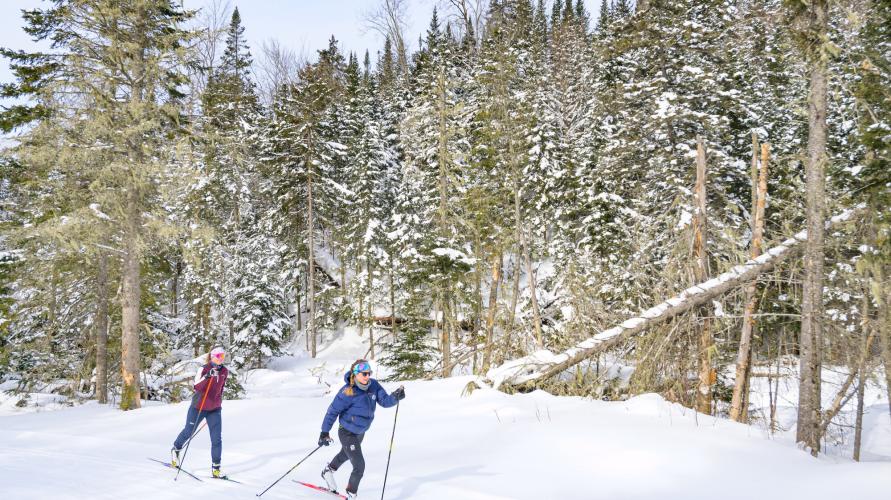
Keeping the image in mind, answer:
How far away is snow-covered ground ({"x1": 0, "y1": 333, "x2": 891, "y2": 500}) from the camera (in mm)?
6270

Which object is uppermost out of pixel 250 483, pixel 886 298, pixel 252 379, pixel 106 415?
pixel 886 298

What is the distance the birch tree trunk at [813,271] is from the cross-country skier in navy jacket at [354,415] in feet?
22.1

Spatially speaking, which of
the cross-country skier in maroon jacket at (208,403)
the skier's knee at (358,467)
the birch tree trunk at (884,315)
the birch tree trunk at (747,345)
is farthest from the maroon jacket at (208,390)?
the birch tree trunk at (747,345)

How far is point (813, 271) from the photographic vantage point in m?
8.16

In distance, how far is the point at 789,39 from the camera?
328 inches

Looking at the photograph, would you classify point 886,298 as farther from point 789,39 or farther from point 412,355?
point 412,355

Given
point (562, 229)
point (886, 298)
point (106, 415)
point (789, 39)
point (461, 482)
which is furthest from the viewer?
point (562, 229)

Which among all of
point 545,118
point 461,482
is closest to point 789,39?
point 461,482

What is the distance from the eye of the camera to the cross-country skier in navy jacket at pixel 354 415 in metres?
6.21

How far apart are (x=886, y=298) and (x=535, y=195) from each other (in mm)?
15892

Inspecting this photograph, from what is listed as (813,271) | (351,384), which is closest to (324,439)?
(351,384)

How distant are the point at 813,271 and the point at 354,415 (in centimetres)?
759

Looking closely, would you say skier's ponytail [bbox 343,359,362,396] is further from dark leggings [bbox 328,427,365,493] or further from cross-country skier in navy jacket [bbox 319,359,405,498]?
dark leggings [bbox 328,427,365,493]

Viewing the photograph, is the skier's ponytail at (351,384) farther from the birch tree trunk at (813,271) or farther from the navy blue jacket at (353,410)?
the birch tree trunk at (813,271)
